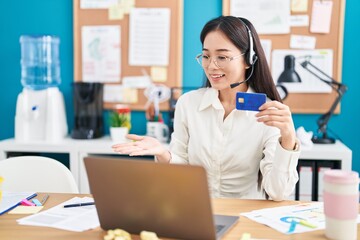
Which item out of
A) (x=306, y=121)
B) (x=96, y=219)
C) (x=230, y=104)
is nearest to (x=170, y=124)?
(x=306, y=121)

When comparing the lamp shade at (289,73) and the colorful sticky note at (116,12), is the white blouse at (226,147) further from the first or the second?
the colorful sticky note at (116,12)

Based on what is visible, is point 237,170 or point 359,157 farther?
point 359,157

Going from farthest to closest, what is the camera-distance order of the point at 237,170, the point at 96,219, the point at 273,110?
the point at 237,170 → the point at 273,110 → the point at 96,219

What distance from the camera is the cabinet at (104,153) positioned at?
2.59 meters

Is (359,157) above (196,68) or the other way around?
the other way around

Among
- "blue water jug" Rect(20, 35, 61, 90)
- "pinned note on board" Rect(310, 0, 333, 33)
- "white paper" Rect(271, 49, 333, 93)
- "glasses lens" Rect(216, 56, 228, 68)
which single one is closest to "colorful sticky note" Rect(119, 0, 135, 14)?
"blue water jug" Rect(20, 35, 61, 90)

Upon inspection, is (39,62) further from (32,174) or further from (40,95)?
(32,174)

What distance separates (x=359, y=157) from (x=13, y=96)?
7.72ft

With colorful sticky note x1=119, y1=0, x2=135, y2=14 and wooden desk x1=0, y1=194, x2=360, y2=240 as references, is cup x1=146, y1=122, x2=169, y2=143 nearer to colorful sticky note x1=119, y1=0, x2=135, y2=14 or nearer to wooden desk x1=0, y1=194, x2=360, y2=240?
colorful sticky note x1=119, y1=0, x2=135, y2=14

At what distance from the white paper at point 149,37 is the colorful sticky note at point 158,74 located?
3 centimetres

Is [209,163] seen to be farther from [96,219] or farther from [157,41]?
[157,41]

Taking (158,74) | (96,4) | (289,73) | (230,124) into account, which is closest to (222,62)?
(230,124)

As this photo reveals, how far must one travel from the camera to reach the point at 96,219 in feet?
4.25

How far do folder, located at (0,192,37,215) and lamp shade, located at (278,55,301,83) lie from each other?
1.70 metres
